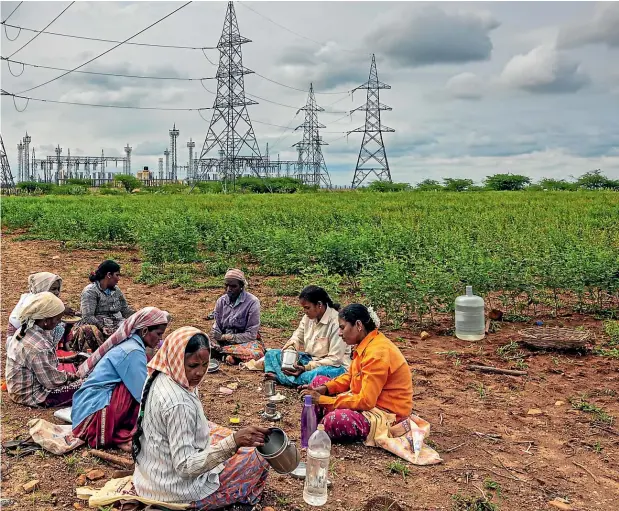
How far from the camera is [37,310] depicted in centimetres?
499

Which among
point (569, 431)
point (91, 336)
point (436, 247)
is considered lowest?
point (569, 431)

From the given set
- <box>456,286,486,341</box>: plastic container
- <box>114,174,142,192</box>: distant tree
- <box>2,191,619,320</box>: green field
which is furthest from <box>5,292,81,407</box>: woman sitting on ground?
<box>114,174,142,192</box>: distant tree

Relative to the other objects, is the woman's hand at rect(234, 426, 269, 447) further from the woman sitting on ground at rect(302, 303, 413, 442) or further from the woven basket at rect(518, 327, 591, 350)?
the woven basket at rect(518, 327, 591, 350)

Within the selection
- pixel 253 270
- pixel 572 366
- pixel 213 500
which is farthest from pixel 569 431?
pixel 253 270

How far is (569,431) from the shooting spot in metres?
5.06

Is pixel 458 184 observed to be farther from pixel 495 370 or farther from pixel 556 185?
pixel 495 370

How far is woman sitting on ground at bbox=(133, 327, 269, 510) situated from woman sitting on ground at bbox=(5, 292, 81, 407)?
6.82 ft

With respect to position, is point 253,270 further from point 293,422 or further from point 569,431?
point 569,431

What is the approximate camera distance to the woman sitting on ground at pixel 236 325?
22.2 feet

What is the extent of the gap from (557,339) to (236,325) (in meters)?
3.74

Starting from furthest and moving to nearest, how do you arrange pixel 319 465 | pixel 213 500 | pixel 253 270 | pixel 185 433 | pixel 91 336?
pixel 253 270, pixel 91 336, pixel 319 465, pixel 213 500, pixel 185 433

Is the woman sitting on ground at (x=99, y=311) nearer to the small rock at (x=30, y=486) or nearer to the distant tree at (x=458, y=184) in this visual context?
the small rock at (x=30, y=486)

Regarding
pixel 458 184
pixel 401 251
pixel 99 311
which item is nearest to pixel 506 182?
pixel 458 184

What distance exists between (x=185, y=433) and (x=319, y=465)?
3.40 ft
